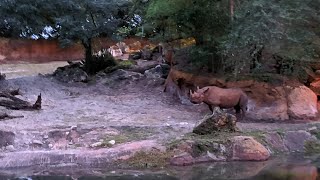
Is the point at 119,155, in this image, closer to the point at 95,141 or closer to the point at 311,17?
the point at 95,141

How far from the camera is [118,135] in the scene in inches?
322

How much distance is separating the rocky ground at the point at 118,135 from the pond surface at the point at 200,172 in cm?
20

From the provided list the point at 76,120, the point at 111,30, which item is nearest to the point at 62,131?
the point at 76,120

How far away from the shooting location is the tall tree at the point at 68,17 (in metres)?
13.9

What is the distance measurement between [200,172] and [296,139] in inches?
82.5

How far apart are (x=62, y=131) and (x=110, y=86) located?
22.3ft

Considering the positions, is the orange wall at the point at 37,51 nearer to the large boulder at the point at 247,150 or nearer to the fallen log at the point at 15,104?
the fallen log at the point at 15,104

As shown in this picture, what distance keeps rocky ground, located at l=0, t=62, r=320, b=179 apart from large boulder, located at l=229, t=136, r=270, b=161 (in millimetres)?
14

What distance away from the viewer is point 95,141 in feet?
26.0

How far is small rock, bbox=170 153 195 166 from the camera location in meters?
7.30

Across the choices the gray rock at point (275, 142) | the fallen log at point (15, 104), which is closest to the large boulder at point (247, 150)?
the gray rock at point (275, 142)

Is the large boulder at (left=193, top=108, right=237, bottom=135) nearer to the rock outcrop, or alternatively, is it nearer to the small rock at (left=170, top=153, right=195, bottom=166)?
the small rock at (left=170, top=153, right=195, bottom=166)

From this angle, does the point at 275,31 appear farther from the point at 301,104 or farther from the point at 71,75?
the point at 71,75

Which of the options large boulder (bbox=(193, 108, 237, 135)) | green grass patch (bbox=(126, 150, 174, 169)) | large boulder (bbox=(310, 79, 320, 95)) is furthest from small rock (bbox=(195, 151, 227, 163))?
large boulder (bbox=(310, 79, 320, 95))
